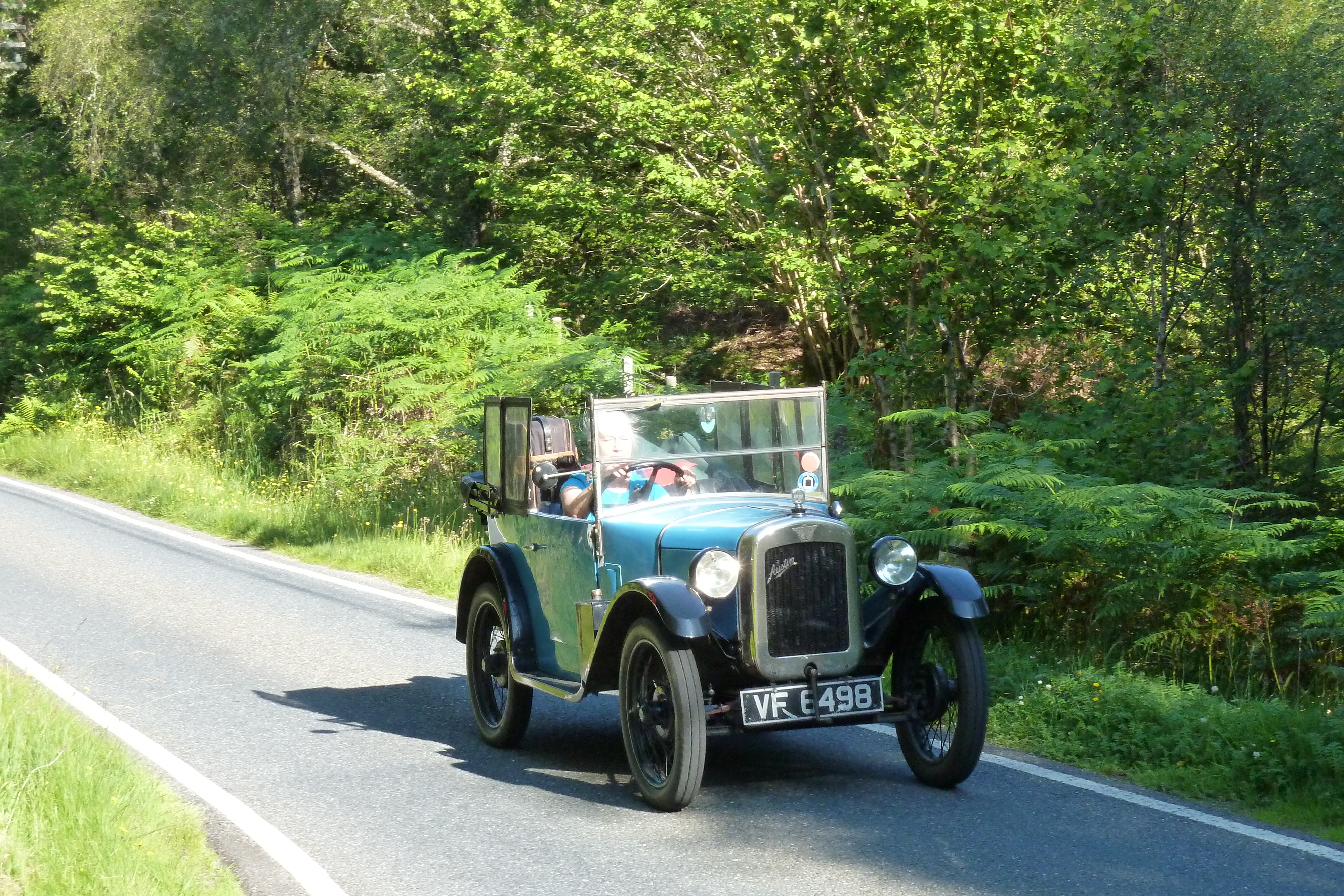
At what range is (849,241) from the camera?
44.6 ft

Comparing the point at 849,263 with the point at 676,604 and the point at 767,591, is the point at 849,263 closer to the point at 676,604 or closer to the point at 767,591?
the point at 767,591

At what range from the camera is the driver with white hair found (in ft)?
22.7

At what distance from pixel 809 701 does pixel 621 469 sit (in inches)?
64.6

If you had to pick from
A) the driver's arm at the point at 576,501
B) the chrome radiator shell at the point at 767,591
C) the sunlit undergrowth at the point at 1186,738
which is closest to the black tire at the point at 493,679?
the driver's arm at the point at 576,501

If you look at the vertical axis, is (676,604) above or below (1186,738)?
A: above

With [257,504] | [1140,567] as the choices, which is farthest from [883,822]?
[257,504]

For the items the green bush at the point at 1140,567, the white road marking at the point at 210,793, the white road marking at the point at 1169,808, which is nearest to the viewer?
the white road marking at the point at 210,793

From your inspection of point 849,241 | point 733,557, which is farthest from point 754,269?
point 733,557

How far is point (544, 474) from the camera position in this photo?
7.25 m

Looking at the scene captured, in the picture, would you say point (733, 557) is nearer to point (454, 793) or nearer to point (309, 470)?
point (454, 793)

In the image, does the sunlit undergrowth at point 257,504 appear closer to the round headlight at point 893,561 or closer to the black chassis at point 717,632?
the black chassis at point 717,632

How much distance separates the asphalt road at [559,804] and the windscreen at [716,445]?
145 centimetres

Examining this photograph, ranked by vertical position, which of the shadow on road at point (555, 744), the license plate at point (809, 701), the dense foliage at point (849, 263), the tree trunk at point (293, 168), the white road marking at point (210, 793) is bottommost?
the shadow on road at point (555, 744)

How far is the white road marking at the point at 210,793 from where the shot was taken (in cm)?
541
